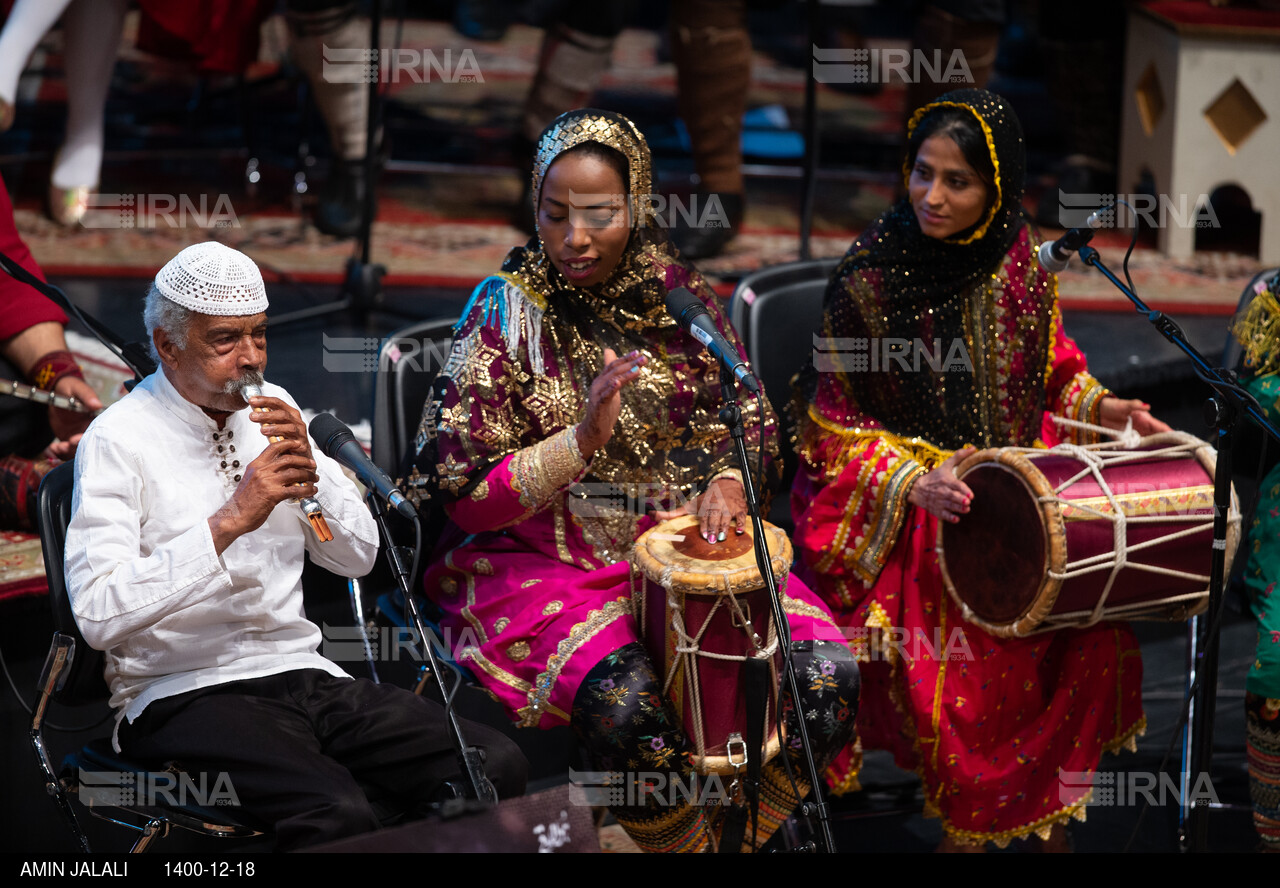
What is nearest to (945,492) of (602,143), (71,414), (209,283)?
(602,143)

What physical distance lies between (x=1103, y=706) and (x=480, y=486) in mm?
1569

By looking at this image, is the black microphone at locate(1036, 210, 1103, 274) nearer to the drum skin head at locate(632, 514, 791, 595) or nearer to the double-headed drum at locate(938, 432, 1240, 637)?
the double-headed drum at locate(938, 432, 1240, 637)

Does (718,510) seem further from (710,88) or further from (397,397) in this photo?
(710,88)

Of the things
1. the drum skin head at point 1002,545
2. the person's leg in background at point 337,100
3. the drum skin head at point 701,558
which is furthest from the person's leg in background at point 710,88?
the drum skin head at point 701,558

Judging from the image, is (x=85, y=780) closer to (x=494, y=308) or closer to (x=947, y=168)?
(x=494, y=308)

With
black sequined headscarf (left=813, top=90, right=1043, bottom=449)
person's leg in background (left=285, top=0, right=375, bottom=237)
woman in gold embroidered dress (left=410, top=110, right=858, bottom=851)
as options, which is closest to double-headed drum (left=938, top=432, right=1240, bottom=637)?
black sequined headscarf (left=813, top=90, right=1043, bottom=449)

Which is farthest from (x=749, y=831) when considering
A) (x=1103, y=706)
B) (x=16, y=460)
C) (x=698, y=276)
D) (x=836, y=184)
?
(x=836, y=184)

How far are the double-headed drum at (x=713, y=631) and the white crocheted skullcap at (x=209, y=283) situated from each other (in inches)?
36.5

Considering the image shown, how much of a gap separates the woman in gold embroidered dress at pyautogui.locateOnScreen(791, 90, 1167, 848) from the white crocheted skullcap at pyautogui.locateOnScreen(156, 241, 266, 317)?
1.49m

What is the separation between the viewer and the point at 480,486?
322cm

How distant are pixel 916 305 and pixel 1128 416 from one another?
58 centimetres

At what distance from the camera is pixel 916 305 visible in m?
3.62

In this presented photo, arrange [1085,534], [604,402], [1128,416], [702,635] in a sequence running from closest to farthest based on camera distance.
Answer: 1. [702,635]
2. [604,402]
3. [1085,534]
4. [1128,416]

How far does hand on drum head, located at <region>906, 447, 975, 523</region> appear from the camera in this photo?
3.36m
